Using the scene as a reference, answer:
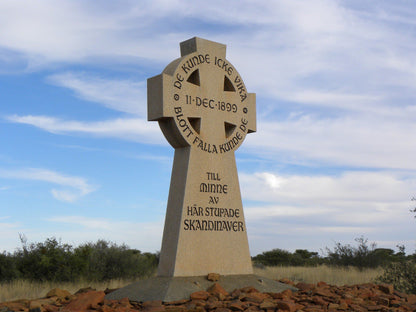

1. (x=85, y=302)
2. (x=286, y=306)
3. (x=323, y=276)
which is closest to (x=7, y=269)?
(x=323, y=276)

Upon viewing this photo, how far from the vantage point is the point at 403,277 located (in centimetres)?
1312

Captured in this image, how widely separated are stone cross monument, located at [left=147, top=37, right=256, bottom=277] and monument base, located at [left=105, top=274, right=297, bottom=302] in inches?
10.6

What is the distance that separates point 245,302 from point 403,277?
7081 mm

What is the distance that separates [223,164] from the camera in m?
10.1

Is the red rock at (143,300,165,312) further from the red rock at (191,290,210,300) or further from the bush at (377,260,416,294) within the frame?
the bush at (377,260,416,294)

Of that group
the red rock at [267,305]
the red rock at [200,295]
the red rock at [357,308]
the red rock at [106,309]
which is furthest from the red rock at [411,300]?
the red rock at [106,309]

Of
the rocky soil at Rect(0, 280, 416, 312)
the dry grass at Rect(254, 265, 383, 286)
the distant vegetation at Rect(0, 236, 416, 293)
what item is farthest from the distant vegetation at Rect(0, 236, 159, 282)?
the rocky soil at Rect(0, 280, 416, 312)

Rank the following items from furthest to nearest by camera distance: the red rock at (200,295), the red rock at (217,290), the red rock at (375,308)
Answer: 1. the red rock at (217,290)
2. the red rock at (375,308)
3. the red rock at (200,295)

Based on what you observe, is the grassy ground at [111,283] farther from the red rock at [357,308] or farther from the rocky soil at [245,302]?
the red rock at [357,308]

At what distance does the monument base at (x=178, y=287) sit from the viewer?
8258 millimetres

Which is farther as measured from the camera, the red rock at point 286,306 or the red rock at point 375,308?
the red rock at point 375,308

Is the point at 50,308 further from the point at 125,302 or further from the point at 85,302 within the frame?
the point at 125,302

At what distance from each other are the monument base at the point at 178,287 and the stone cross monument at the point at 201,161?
270 mm

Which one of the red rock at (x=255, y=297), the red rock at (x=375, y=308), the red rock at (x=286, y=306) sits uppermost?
the red rock at (x=255, y=297)
